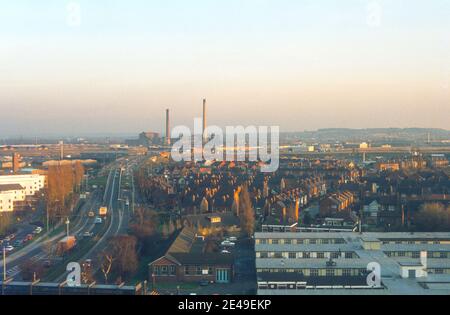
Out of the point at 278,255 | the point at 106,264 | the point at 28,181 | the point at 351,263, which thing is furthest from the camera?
the point at 28,181

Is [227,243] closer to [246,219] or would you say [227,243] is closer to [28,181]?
[246,219]

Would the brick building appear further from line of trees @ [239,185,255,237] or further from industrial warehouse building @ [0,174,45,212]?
industrial warehouse building @ [0,174,45,212]

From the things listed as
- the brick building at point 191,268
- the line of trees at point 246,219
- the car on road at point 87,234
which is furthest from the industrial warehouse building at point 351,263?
the car on road at point 87,234

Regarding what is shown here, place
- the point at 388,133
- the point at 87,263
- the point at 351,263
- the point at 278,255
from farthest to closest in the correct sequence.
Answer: the point at 388,133 < the point at 87,263 < the point at 278,255 < the point at 351,263

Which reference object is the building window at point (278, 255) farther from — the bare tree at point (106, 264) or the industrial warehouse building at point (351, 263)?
the bare tree at point (106, 264)

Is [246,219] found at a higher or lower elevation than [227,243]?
higher

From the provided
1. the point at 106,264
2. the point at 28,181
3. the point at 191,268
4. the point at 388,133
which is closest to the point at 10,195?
the point at 28,181
